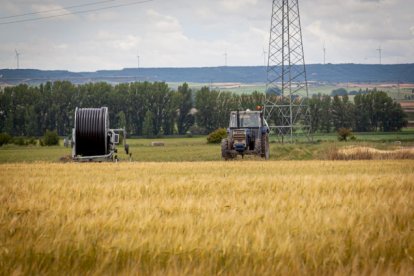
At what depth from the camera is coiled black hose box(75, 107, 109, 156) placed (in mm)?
31922

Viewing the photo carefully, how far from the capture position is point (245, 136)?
32938 mm

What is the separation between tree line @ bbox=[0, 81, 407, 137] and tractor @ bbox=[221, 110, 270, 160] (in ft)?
224

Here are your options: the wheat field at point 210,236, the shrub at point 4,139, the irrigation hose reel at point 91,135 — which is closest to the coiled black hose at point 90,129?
the irrigation hose reel at point 91,135

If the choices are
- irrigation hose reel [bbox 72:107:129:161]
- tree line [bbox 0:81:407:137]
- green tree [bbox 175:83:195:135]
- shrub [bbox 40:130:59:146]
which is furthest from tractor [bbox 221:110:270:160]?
green tree [bbox 175:83:195:135]

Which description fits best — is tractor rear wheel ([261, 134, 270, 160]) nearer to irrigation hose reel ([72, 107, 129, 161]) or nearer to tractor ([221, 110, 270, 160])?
tractor ([221, 110, 270, 160])

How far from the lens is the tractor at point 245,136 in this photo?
108 feet

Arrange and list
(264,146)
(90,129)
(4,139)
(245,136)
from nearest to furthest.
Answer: (90,129) → (245,136) → (264,146) → (4,139)

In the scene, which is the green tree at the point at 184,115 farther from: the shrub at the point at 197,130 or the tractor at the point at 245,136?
the tractor at the point at 245,136

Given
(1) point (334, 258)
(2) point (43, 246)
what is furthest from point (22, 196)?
(1) point (334, 258)

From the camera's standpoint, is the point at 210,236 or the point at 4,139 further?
the point at 4,139

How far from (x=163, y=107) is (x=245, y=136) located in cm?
7681

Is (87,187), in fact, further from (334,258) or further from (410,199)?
(334,258)

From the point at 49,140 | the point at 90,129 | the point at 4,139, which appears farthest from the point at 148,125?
the point at 90,129

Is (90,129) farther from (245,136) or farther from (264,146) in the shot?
(264,146)
